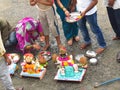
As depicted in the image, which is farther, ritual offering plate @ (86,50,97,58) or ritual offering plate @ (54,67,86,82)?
ritual offering plate @ (86,50,97,58)

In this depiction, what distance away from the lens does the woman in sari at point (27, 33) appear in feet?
17.0

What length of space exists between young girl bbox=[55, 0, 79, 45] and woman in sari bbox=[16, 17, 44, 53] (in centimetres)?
44

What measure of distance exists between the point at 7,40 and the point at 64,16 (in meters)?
1.06

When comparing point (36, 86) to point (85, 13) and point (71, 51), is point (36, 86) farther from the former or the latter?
point (85, 13)

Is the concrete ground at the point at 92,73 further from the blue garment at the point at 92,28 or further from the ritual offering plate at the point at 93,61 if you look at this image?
the blue garment at the point at 92,28

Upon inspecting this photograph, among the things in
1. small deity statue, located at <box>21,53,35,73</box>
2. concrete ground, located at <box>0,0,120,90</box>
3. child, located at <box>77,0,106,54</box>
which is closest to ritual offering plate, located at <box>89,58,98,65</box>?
concrete ground, located at <box>0,0,120,90</box>

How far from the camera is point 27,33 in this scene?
5.22 meters

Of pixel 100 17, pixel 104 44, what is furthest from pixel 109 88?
pixel 100 17

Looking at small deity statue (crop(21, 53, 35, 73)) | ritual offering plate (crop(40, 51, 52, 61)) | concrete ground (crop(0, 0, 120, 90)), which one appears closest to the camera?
concrete ground (crop(0, 0, 120, 90))

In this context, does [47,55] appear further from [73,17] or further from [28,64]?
[73,17]

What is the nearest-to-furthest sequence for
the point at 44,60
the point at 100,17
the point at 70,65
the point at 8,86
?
1. the point at 8,86
2. the point at 70,65
3. the point at 44,60
4. the point at 100,17

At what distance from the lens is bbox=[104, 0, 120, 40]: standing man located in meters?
4.52

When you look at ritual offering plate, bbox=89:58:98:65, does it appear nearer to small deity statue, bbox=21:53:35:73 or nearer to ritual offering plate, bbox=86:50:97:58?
ritual offering plate, bbox=86:50:97:58

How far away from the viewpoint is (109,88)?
425 centimetres
